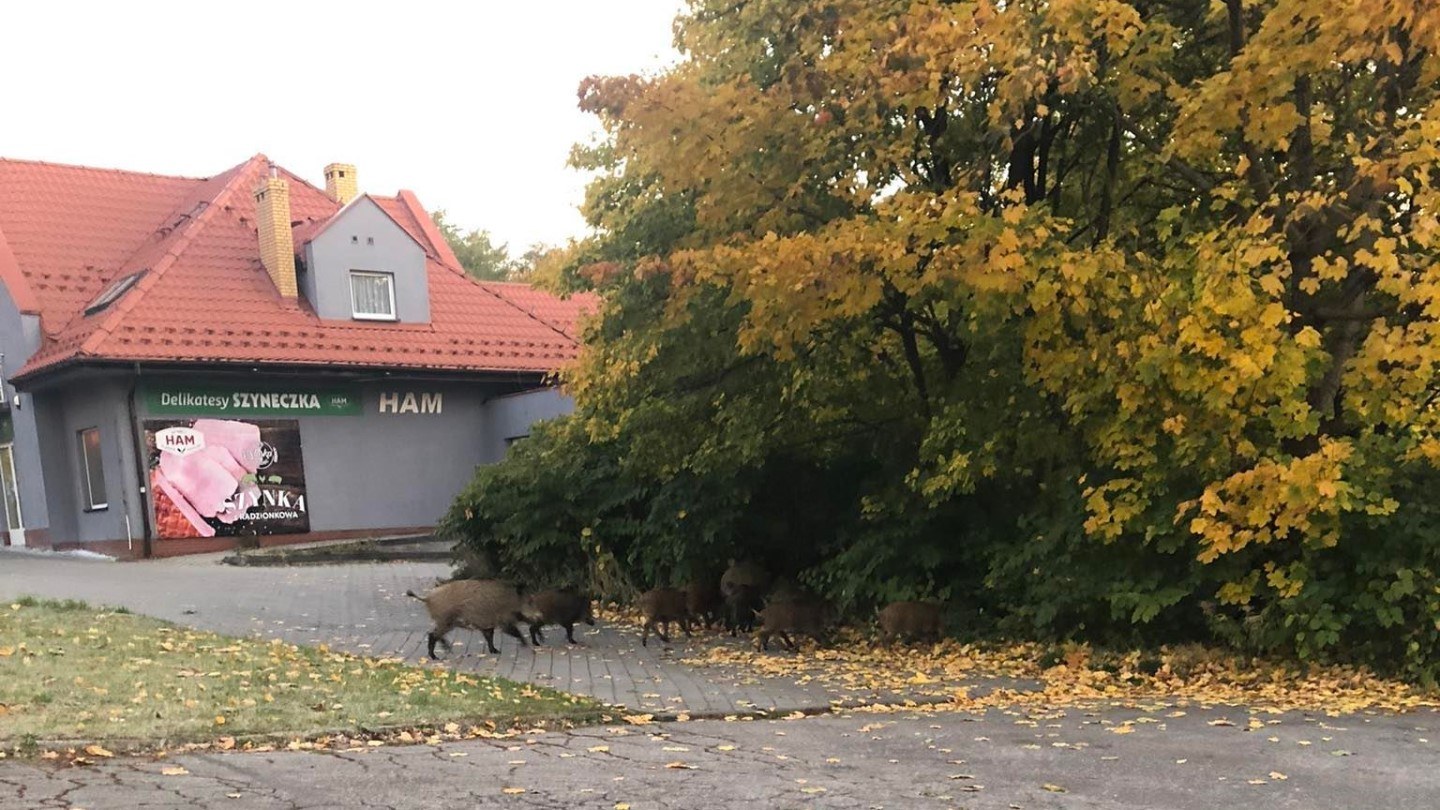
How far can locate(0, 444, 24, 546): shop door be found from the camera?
26.2m

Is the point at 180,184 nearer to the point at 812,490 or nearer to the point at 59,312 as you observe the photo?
the point at 59,312

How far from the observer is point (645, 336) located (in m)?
12.4

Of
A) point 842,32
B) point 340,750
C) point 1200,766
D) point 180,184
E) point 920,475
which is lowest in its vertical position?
point 1200,766

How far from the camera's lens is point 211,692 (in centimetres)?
855

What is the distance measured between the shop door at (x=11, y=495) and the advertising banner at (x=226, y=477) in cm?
548

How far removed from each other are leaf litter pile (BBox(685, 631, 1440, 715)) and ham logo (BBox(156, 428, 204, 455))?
1410 cm

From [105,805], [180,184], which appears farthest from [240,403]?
[105,805]

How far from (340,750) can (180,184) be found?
1007 inches

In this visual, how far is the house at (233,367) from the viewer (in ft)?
74.5

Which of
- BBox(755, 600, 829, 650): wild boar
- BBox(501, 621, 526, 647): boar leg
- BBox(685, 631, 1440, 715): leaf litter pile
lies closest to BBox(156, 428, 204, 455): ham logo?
BBox(501, 621, 526, 647): boar leg

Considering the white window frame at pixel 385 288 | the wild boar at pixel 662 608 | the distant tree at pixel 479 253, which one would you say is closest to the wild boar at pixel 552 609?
the wild boar at pixel 662 608

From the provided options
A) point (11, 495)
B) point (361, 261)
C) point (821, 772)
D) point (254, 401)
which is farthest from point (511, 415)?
point (821, 772)

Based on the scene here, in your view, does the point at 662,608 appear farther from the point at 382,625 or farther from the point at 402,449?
the point at 402,449

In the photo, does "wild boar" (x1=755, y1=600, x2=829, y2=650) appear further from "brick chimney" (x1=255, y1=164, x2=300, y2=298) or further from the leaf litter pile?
"brick chimney" (x1=255, y1=164, x2=300, y2=298)
